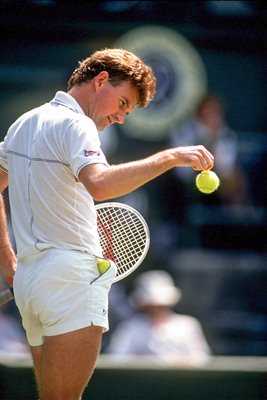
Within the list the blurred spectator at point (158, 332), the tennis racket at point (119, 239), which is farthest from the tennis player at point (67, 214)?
the blurred spectator at point (158, 332)

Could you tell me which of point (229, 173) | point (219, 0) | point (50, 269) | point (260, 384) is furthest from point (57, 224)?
point (219, 0)

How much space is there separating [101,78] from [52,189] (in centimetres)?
47

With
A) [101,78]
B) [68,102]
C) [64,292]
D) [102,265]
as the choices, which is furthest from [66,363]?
[101,78]

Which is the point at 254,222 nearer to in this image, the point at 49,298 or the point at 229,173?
the point at 229,173

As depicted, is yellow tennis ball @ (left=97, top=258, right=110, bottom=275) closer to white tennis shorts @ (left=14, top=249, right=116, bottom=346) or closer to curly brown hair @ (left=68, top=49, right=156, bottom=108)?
white tennis shorts @ (left=14, top=249, right=116, bottom=346)

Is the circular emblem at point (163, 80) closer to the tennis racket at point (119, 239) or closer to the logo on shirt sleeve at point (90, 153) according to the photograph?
the tennis racket at point (119, 239)

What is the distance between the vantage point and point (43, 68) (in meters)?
9.94

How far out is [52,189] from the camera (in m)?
4.43

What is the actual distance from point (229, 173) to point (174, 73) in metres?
0.97

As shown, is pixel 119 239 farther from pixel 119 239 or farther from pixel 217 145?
pixel 217 145

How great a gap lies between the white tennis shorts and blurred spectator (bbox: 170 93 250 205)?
479cm

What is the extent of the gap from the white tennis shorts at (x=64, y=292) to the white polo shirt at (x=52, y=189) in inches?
1.9

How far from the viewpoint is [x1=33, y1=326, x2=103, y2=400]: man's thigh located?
14.3 feet

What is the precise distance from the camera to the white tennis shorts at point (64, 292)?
4387 mm
